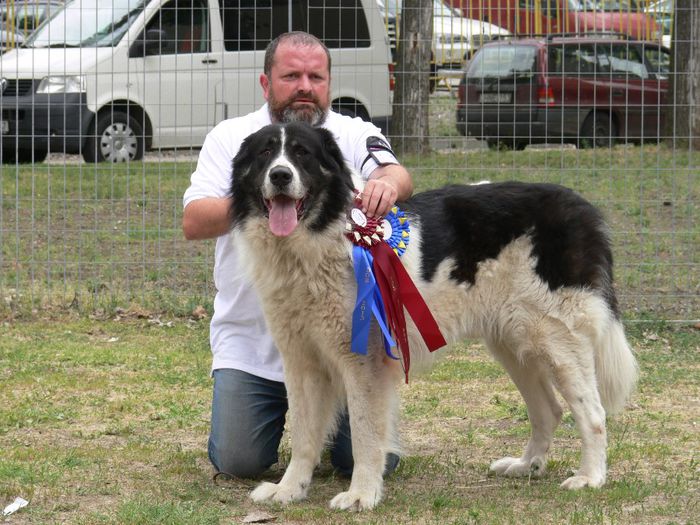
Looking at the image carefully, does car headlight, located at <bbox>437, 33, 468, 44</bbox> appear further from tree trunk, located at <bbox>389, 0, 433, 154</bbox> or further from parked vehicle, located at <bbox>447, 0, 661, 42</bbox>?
tree trunk, located at <bbox>389, 0, 433, 154</bbox>

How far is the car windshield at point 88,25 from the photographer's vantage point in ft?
27.0

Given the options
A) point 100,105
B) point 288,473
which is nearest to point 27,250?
point 100,105

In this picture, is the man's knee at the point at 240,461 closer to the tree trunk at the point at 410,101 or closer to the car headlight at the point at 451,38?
the tree trunk at the point at 410,101

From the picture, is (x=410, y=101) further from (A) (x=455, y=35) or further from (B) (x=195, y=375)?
(B) (x=195, y=375)

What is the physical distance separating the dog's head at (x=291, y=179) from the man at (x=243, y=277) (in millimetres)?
333

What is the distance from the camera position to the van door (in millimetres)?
7898

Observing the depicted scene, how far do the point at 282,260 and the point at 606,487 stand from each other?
1.63 metres

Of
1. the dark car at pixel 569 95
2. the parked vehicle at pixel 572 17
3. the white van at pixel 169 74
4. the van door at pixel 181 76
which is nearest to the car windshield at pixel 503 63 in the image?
the dark car at pixel 569 95

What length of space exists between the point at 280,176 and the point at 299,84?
86cm

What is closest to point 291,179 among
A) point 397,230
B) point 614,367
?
point 397,230

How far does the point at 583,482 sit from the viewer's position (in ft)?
14.7

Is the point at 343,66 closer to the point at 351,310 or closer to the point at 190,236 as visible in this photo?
the point at 190,236

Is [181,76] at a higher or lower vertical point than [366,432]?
higher

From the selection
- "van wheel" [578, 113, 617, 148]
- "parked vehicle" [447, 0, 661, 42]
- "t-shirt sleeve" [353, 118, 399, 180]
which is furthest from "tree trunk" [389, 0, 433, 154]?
"t-shirt sleeve" [353, 118, 399, 180]
